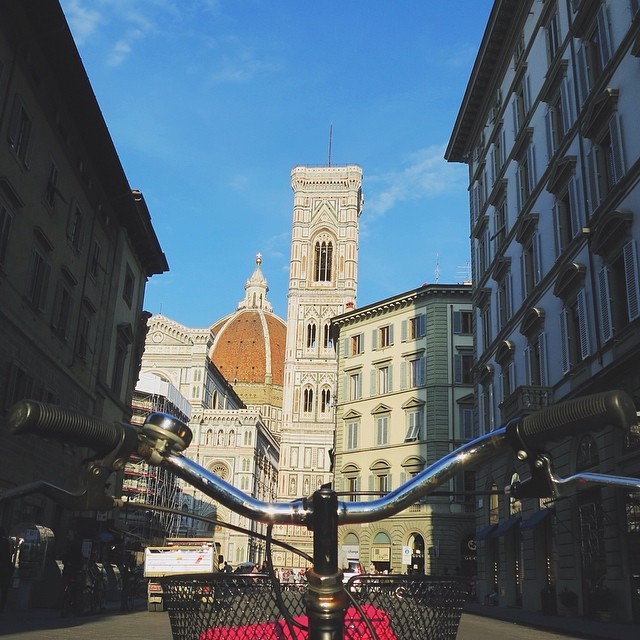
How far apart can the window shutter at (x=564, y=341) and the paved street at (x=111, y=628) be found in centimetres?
776

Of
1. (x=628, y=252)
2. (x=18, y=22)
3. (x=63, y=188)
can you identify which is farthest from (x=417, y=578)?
(x=63, y=188)

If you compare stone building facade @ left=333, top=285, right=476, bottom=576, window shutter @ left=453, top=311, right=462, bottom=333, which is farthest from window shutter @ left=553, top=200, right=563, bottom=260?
window shutter @ left=453, top=311, right=462, bottom=333

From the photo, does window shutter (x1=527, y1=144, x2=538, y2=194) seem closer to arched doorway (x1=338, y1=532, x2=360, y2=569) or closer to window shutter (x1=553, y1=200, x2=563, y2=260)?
window shutter (x1=553, y1=200, x2=563, y2=260)

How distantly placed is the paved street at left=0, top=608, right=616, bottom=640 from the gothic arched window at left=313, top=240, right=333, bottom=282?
78458 millimetres

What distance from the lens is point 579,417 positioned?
2.36 metres

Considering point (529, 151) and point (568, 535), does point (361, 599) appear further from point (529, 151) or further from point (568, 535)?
point (529, 151)

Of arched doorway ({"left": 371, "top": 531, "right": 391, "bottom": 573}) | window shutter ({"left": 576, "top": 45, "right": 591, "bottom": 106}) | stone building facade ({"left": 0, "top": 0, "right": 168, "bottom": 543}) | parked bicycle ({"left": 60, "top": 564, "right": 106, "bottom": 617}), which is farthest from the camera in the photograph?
arched doorway ({"left": 371, "top": 531, "right": 391, "bottom": 573})

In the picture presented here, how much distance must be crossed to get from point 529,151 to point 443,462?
28.9 metres

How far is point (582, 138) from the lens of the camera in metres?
23.9

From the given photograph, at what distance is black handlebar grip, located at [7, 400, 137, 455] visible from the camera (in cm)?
223

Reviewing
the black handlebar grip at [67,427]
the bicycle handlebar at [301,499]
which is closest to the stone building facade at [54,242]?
the bicycle handlebar at [301,499]

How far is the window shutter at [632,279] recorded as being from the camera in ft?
64.4

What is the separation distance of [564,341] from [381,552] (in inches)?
1097

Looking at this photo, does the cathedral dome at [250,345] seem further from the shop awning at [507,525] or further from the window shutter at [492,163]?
the shop awning at [507,525]
